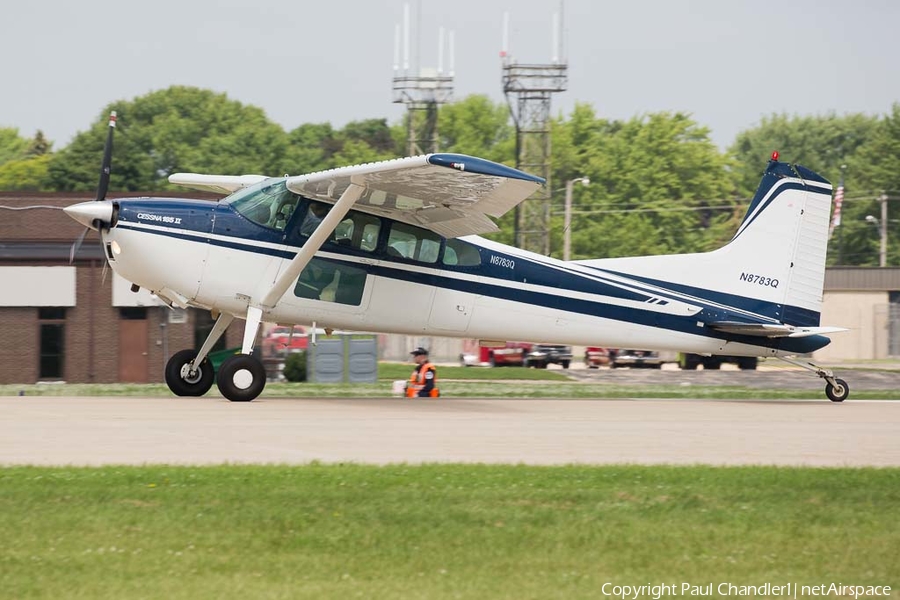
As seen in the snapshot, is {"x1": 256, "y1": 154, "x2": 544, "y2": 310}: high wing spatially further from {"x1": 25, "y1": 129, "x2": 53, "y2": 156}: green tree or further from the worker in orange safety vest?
{"x1": 25, "y1": 129, "x2": 53, "y2": 156}: green tree

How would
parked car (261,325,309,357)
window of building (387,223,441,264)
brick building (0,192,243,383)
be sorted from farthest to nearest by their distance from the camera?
parked car (261,325,309,357), brick building (0,192,243,383), window of building (387,223,441,264)

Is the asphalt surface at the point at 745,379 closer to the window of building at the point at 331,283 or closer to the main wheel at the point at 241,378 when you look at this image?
the window of building at the point at 331,283

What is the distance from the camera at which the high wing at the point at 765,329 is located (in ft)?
61.5

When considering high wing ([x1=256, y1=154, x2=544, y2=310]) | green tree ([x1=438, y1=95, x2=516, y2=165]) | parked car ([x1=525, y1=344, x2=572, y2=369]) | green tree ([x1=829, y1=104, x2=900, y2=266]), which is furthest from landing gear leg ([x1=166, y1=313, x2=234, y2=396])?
green tree ([x1=438, y1=95, x2=516, y2=165])

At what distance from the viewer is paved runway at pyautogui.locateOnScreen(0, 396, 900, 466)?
11055 millimetres

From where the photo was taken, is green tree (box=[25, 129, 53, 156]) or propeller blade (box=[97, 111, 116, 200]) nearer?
propeller blade (box=[97, 111, 116, 200])

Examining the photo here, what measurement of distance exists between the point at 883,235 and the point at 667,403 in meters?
57.7

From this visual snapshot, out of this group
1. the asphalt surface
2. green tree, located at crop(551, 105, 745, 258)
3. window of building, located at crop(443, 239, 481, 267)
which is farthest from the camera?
green tree, located at crop(551, 105, 745, 258)

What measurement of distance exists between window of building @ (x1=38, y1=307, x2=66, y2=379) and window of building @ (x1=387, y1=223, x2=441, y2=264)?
1765cm

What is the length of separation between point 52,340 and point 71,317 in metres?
0.83

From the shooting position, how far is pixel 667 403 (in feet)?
62.0

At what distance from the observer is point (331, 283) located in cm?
1695

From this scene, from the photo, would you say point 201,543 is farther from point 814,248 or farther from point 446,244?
point 814,248

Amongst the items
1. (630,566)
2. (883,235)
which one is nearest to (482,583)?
(630,566)
